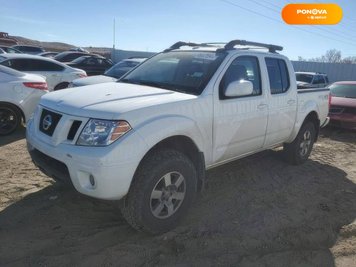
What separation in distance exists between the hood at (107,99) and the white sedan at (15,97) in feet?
11.0

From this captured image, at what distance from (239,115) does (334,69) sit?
24.6 metres

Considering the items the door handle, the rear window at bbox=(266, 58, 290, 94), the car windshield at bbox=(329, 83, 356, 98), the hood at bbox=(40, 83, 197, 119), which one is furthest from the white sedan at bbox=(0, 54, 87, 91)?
the car windshield at bbox=(329, 83, 356, 98)

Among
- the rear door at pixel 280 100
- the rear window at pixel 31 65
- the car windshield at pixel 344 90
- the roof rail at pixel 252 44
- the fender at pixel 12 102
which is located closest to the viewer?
the roof rail at pixel 252 44

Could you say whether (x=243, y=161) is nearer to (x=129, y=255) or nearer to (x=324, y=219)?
(x=324, y=219)

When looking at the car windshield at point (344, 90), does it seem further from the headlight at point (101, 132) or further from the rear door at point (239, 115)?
the headlight at point (101, 132)

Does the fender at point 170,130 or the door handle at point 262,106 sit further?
the door handle at point 262,106

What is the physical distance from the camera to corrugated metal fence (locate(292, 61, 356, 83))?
2517 cm

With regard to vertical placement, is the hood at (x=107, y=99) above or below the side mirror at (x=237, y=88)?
below

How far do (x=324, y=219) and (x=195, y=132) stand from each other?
6.35ft

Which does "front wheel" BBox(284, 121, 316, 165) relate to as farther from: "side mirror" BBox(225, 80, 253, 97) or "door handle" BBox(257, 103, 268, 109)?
"side mirror" BBox(225, 80, 253, 97)

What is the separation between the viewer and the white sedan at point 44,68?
9398 millimetres

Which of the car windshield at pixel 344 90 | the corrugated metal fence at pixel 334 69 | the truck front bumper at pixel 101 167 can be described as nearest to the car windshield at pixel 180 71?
the truck front bumper at pixel 101 167

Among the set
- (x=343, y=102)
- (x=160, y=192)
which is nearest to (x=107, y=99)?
(x=160, y=192)

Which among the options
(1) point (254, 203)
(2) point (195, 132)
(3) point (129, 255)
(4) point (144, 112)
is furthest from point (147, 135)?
(1) point (254, 203)
